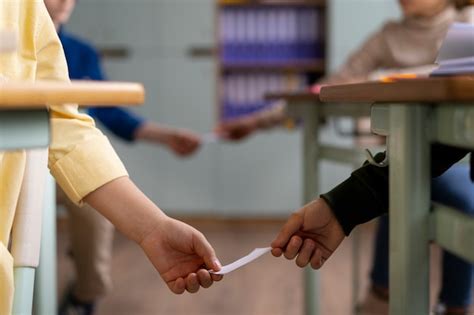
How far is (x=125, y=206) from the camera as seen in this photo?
0.95 meters

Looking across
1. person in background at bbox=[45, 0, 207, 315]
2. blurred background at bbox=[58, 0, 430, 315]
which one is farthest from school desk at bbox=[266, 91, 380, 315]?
blurred background at bbox=[58, 0, 430, 315]

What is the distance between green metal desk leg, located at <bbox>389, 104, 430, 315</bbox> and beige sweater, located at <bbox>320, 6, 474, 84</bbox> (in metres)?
1.92

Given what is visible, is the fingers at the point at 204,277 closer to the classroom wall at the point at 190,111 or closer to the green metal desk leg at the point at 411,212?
the green metal desk leg at the point at 411,212

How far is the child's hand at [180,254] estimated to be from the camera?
0.96 metres

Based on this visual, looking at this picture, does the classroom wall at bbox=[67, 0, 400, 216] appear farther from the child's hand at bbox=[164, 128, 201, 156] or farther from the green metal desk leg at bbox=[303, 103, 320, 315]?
the green metal desk leg at bbox=[303, 103, 320, 315]

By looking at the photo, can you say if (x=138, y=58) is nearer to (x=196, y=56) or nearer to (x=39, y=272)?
(x=196, y=56)

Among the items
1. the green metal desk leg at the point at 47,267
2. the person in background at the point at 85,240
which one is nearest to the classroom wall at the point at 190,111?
the person in background at the point at 85,240

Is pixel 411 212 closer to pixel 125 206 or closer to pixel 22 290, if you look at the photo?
pixel 125 206

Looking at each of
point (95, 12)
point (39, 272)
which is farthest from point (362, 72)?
point (95, 12)

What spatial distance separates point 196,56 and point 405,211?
14.3 feet

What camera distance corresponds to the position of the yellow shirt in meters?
0.90

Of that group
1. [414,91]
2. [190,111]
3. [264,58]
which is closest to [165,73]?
[190,111]

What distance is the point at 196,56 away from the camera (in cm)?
509

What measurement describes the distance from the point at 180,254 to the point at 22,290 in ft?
0.69
